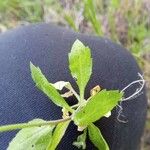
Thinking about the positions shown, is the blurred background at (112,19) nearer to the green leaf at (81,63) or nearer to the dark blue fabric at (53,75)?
the dark blue fabric at (53,75)

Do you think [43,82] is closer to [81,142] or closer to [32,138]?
[32,138]

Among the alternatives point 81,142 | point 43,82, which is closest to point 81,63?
point 43,82

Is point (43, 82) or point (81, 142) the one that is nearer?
point (43, 82)

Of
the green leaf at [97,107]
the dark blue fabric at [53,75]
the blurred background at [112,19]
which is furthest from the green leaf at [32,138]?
the blurred background at [112,19]

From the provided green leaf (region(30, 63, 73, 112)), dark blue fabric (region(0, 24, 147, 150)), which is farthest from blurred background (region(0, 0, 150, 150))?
green leaf (region(30, 63, 73, 112))

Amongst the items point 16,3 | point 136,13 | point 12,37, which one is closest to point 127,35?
point 136,13

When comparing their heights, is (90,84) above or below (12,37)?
below

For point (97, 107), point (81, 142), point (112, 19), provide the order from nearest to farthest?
point (97, 107) → point (81, 142) → point (112, 19)

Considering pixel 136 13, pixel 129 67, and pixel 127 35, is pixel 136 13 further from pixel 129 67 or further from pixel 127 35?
pixel 129 67
